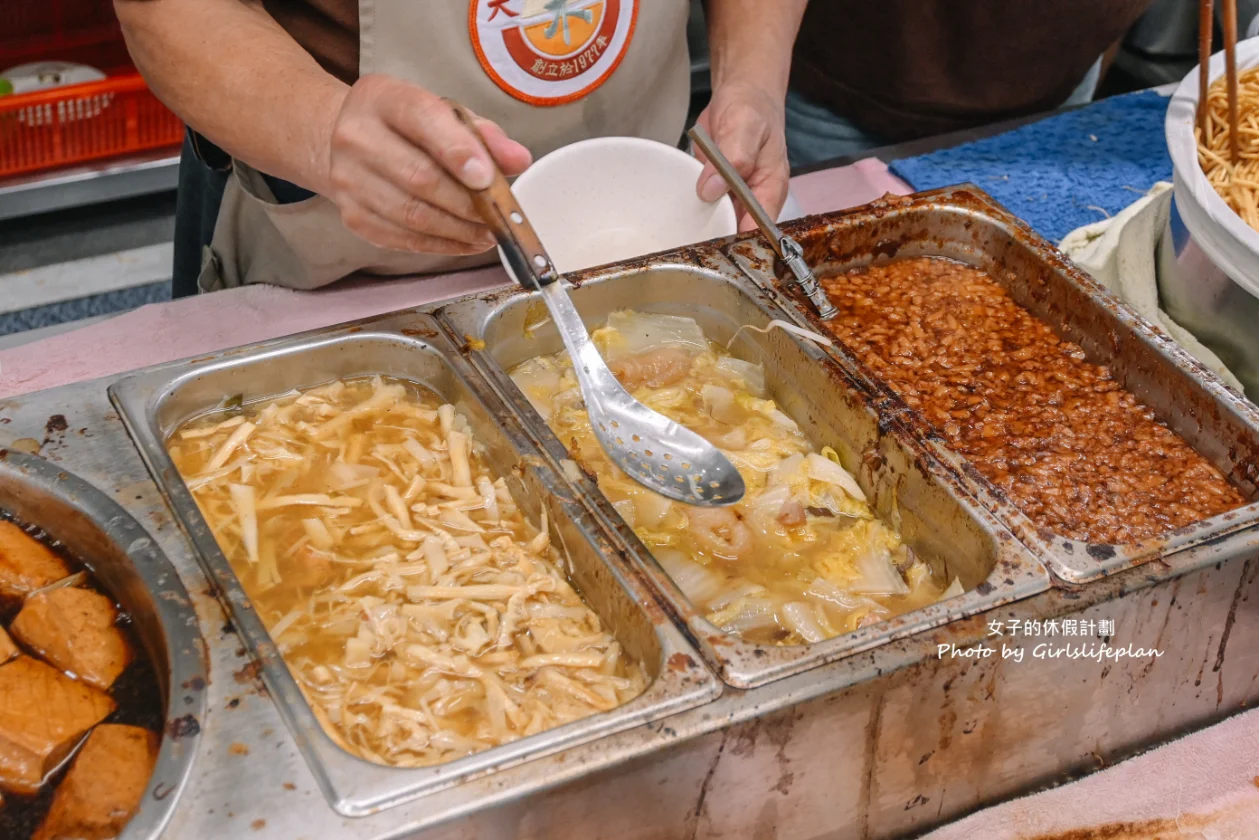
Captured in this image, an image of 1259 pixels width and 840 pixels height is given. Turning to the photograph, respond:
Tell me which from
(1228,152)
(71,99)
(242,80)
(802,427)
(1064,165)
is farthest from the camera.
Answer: (71,99)

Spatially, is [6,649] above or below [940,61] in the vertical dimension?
below

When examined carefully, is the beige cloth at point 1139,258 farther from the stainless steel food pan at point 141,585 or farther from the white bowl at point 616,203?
the stainless steel food pan at point 141,585

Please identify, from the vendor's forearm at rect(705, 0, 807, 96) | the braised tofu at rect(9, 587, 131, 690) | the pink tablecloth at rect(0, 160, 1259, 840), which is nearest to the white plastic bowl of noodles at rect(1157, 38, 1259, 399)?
the pink tablecloth at rect(0, 160, 1259, 840)

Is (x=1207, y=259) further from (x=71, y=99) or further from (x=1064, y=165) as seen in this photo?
(x=71, y=99)

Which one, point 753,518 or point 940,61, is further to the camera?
point 940,61

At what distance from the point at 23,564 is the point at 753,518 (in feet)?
4.02

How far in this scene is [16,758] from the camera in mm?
1432

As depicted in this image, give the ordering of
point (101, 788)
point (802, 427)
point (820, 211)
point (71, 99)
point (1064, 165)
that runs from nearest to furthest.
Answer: point (101, 788)
point (802, 427)
point (820, 211)
point (1064, 165)
point (71, 99)

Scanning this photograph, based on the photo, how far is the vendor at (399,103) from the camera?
1921 mm

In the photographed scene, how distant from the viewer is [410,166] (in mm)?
1870

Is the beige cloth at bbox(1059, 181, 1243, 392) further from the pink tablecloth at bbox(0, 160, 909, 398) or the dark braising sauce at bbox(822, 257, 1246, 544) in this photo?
the pink tablecloth at bbox(0, 160, 909, 398)

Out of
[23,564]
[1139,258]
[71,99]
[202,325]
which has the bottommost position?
[71,99]

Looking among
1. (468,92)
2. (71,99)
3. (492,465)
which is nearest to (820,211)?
(468,92)

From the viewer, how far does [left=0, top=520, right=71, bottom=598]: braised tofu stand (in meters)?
1.70
